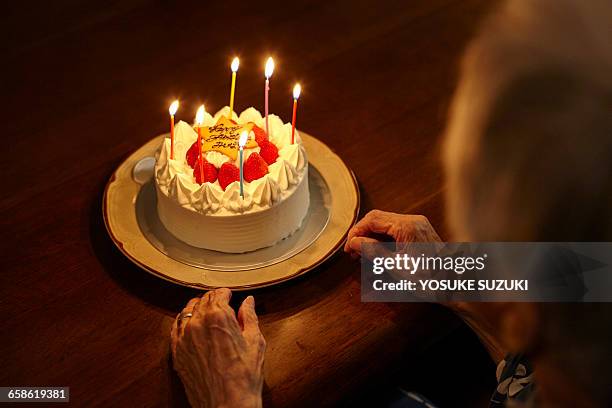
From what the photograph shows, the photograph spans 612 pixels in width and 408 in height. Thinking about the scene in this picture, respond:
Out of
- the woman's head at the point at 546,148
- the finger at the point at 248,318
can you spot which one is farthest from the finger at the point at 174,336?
the woman's head at the point at 546,148

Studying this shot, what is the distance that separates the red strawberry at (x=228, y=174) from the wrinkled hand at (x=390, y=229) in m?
0.29

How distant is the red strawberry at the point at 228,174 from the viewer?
1.57 metres

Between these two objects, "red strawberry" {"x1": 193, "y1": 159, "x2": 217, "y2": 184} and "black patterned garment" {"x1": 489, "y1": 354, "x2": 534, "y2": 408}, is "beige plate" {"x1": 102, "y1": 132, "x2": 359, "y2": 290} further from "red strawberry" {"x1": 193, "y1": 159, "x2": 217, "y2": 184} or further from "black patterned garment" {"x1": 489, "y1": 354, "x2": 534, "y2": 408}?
"black patterned garment" {"x1": 489, "y1": 354, "x2": 534, "y2": 408}

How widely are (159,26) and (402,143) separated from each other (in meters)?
0.94

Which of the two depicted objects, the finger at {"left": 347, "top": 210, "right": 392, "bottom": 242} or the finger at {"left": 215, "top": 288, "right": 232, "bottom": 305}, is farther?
the finger at {"left": 347, "top": 210, "right": 392, "bottom": 242}

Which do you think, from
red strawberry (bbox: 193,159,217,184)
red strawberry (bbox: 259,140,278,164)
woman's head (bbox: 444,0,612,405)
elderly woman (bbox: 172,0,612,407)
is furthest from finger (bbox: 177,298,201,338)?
woman's head (bbox: 444,0,612,405)

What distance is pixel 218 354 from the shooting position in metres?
1.35

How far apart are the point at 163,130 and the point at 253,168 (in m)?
0.49

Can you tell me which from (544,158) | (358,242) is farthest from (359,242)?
(544,158)

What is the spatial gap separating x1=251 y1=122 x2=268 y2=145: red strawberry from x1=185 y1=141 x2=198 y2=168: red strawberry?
15 centimetres

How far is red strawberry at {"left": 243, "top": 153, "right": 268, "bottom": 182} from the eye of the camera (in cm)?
158

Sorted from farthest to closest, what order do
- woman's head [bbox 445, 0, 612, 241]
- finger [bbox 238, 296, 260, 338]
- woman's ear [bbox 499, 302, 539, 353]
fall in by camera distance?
finger [bbox 238, 296, 260, 338] < woman's ear [bbox 499, 302, 539, 353] < woman's head [bbox 445, 0, 612, 241]

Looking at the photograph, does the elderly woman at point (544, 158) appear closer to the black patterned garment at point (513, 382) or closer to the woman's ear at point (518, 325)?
the woman's ear at point (518, 325)

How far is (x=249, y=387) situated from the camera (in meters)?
1.33
